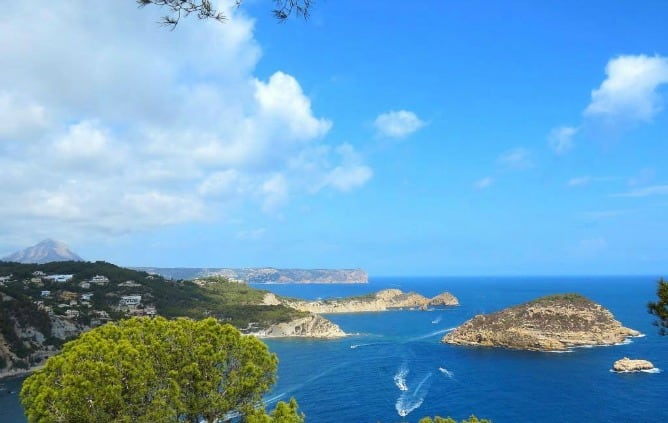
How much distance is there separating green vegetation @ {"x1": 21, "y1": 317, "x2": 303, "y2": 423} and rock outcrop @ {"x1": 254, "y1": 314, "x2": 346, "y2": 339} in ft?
347

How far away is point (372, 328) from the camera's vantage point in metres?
133

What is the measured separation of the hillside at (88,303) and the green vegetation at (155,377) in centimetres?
7414

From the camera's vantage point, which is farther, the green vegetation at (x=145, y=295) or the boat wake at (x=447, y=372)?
the green vegetation at (x=145, y=295)

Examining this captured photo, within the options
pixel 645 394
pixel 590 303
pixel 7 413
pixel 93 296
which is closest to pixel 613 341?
pixel 590 303

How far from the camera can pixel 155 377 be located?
1494cm

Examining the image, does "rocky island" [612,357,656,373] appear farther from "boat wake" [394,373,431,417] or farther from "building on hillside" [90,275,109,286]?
"building on hillside" [90,275,109,286]

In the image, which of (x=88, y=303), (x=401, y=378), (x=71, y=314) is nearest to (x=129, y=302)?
(x=88, y=303)

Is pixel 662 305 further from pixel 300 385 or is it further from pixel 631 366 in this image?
pixel 631 366

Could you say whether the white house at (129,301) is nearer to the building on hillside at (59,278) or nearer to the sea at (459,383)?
the building on hillside at (59,278)

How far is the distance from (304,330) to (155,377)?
11110 centimetres

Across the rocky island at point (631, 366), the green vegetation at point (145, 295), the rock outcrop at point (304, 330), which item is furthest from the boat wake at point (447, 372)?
the green vegetation at point (145, 295)

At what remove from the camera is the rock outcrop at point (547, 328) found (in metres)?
95.0

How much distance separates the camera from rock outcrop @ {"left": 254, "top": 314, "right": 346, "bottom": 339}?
396 ft

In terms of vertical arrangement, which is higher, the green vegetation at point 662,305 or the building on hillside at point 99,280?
the building on hillside at point 99,280
